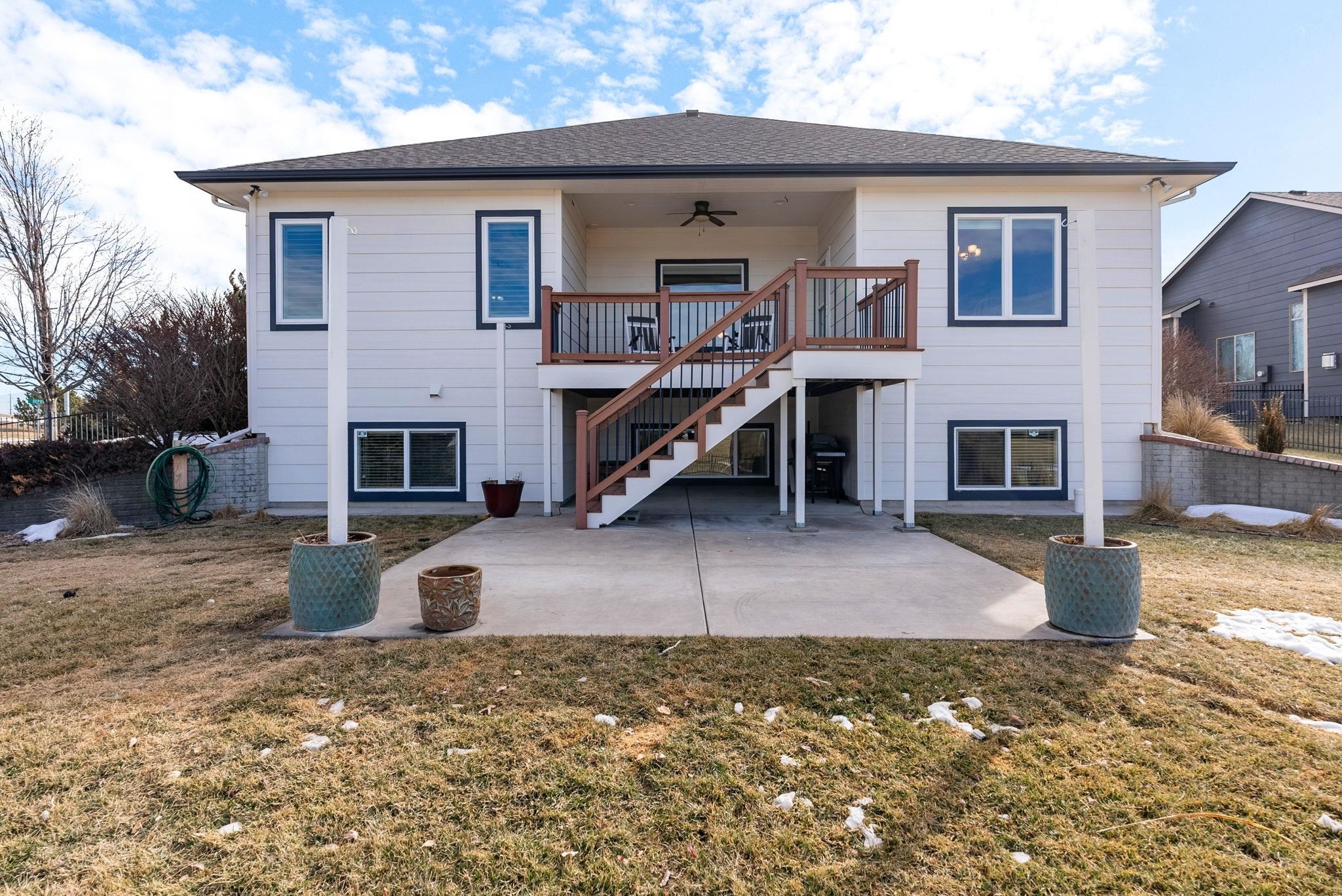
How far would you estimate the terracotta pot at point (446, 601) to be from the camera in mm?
3520

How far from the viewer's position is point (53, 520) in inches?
303

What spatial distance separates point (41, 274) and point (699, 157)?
522 inches

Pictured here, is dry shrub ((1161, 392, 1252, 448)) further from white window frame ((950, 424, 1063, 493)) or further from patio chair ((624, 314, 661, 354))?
patio chair ((624, 314, 661, 354))

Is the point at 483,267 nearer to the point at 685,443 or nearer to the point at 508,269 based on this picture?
the point at 508,269

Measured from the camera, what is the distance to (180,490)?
776 centimetres

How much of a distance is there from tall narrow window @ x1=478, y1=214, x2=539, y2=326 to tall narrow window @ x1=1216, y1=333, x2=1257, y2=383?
17318 millimetres

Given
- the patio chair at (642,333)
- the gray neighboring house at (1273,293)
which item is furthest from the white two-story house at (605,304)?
the gray neighboring house at (1273,293)

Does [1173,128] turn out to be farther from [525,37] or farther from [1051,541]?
[1051,541]

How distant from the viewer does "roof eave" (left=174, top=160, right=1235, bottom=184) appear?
7656 mm

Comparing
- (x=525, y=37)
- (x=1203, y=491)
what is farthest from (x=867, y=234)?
(x=525, y=37)

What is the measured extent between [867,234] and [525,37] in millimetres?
7264

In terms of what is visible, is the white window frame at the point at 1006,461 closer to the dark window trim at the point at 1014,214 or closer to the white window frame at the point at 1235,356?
the dark window trim at the point at 1014,214

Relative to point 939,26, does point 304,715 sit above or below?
below

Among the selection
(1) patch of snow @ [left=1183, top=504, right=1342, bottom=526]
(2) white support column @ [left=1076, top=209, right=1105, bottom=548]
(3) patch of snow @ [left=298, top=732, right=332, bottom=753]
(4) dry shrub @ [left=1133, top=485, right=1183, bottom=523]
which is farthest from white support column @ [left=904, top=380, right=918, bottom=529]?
(3) patch of snow @ [left=298, top=732, right=332, bottom=753]
